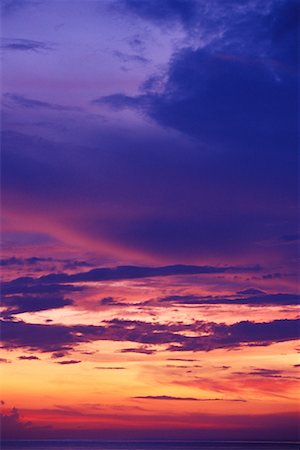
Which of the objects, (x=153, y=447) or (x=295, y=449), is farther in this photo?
(x=153, y=447)

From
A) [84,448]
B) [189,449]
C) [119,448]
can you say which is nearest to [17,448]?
[84,448]

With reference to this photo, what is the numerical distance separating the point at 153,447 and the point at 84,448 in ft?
116

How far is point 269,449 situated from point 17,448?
11762 centimetres

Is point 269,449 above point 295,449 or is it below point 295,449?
below

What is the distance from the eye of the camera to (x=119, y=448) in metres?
129

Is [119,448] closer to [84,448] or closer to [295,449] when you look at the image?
[84,448]

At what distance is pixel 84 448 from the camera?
129 m

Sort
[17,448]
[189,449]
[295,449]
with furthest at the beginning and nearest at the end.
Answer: [189,449], [17,448], [295,449]

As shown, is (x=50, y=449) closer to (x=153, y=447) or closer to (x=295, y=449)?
(x=153, y=447)

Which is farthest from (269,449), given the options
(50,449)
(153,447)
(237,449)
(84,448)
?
(50,449)

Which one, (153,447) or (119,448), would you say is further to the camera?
(153,447)

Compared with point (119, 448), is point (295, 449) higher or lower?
higher

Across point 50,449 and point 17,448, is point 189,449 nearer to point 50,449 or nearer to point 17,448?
point 50,449

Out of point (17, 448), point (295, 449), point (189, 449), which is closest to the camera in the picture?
point (295, 449)
